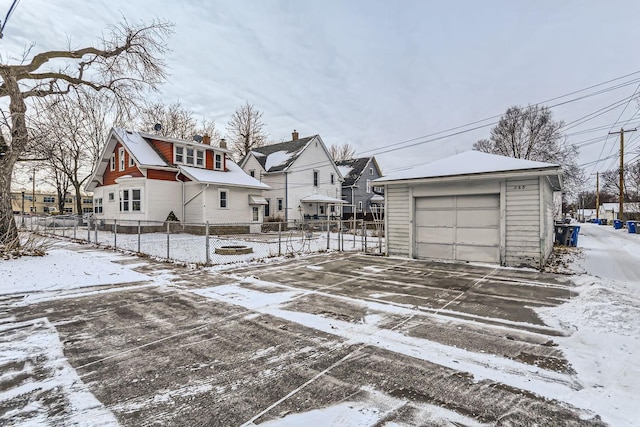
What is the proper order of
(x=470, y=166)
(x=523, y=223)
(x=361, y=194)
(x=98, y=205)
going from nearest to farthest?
(x=523, y=223) → (x=470, y=166) → (x=98, y=205) → (x=361, y=194)

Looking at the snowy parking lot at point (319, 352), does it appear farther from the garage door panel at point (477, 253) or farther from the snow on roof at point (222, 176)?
the snow on roof at point (222, 176)

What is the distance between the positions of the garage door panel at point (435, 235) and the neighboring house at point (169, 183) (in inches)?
513

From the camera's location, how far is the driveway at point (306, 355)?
248 cm

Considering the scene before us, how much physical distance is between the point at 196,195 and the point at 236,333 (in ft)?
54.5

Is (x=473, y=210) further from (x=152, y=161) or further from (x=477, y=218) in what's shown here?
(x=152, y=161)

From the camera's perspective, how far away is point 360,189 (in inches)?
1362

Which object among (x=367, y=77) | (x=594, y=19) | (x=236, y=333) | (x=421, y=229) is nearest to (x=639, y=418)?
(x=236, y=333)

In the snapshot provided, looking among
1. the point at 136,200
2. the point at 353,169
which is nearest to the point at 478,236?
the point at 136,200

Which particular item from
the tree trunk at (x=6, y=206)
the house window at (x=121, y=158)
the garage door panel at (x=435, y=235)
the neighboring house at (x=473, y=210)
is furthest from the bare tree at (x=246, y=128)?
the garage door panel at (x=435, y=235)

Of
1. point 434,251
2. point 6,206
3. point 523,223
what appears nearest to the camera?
point 523,223

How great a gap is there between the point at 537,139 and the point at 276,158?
2396cm

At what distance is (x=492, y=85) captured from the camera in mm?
18359

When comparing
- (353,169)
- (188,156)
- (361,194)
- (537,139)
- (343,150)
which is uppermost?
(343,150)

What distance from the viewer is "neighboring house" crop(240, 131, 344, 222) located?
2692 centimetres
